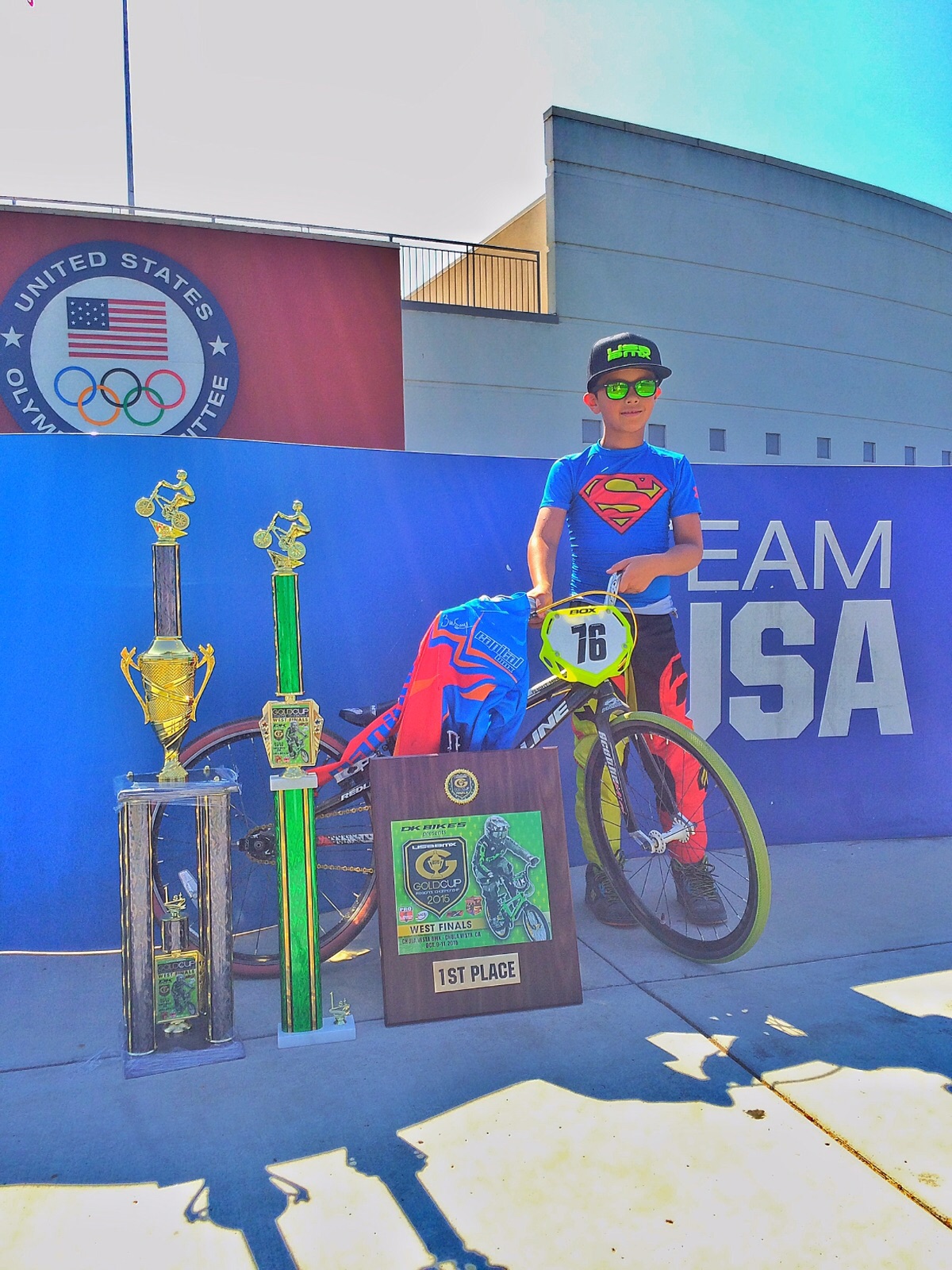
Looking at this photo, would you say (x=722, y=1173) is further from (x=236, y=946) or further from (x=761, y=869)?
(x=236, y=946)

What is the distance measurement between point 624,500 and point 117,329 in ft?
30.8

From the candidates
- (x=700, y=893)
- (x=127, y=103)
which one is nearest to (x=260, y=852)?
(x=700, y=893)

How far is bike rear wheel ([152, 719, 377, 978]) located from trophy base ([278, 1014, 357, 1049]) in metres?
0.48

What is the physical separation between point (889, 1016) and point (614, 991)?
0.74 m

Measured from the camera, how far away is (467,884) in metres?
2.54

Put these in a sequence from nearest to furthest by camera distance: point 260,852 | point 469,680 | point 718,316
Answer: point 469,680, point 260,852, point 718,316

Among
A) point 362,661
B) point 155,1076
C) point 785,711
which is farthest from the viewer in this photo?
point 785,711

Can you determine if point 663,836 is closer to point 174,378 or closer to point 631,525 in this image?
point 631,525

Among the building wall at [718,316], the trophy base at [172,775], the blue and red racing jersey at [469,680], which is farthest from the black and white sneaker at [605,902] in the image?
the building wall at [718,316]

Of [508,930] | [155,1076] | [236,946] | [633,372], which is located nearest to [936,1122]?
[508,930]

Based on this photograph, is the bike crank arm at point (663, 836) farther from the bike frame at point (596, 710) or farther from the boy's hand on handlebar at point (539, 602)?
the boy's hand on handlebar at point (539, 602)

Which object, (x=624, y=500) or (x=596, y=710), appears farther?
(x=624, y=500)

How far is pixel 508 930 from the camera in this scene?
2.54 m

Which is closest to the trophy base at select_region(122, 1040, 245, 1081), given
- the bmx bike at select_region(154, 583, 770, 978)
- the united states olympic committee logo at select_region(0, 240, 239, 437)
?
the bmx bike at select_region(154, 583, 770, 978)
